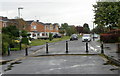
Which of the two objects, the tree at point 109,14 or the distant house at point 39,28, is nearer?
the tree at point 109,14

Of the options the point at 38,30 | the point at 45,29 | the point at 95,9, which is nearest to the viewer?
the point at 95,9

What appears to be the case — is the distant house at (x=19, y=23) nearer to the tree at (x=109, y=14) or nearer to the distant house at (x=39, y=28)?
the distant house at (x=39, y=28)

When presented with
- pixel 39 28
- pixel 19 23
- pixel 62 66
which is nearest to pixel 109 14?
pixel 62 66

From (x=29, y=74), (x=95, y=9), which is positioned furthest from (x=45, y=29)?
(x=29, y=74)

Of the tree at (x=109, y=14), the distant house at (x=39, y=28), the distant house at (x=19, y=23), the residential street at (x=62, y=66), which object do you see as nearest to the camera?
the residential street at (x=62, y=66)

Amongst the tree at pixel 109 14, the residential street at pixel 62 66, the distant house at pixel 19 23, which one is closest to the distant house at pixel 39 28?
the distant house at pixel 19 23

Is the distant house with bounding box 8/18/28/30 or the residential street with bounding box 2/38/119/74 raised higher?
the distant house with bounding box 8/18/28/30

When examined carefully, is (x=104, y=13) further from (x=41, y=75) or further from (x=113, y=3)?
(x=41, y=75)

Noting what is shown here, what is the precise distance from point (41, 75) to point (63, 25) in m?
98.0

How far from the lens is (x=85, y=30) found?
120 m

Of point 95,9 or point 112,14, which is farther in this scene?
point 95,9

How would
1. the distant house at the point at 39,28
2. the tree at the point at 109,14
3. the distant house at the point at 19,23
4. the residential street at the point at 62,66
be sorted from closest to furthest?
the residential street at the point at 62,66, the tree at the point at 109,14, the distant house at the point at 19,23, the distant house at the point at 39,28

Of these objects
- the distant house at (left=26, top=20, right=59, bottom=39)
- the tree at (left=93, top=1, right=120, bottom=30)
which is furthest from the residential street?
the distant house at (left=26, top=20, right=59, bottom=39)

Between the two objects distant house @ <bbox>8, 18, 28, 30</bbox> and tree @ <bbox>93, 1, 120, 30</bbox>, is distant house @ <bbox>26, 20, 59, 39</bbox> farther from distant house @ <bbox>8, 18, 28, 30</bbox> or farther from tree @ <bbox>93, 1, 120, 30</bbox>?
tree @ <bbox>93, 1, 120, 30</bbox>
